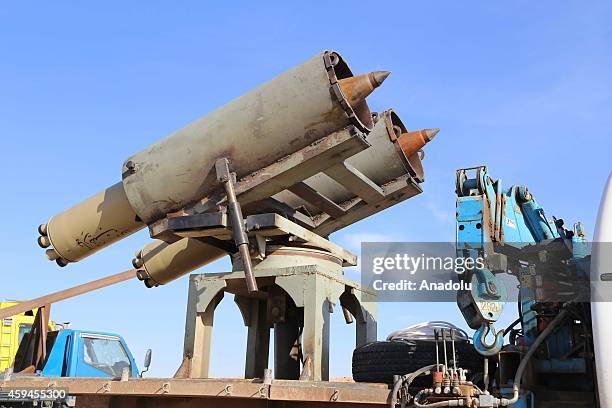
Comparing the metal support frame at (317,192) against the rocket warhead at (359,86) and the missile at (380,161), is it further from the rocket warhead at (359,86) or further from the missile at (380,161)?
the rocket warhead at (359,86)

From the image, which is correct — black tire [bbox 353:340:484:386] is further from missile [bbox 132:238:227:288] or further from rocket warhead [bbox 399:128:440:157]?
missile [bbox 132:238:227:288]

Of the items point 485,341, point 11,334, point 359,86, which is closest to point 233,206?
point 359,86

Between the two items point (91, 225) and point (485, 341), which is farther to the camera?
point (91, 225)

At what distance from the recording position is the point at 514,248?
6422mm

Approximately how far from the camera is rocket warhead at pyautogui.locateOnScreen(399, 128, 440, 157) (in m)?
7.49

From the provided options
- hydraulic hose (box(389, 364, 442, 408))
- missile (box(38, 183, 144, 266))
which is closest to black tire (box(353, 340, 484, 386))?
hydraulic hose (box(389, 364, 442, 408))

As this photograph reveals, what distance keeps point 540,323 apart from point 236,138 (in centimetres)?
322

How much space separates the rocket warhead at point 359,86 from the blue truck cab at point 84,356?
213 inches

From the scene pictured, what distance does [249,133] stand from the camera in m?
6.37

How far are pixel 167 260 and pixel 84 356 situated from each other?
192 cm

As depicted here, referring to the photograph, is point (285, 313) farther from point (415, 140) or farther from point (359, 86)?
point (359, 86)

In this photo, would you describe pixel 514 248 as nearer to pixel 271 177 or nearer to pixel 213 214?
pixel 271 177

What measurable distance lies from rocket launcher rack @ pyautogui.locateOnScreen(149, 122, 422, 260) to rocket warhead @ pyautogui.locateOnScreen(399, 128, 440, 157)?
0.79 feet

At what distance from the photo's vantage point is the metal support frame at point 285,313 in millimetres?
6723
